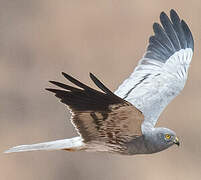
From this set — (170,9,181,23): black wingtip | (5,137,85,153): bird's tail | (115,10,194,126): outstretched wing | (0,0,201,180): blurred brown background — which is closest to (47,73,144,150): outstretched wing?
(5,137,85,153): bird's tail

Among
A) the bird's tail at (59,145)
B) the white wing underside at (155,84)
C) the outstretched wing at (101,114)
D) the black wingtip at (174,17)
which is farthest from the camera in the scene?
the black wingtip at (174,17)

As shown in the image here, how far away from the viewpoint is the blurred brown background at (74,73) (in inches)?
664

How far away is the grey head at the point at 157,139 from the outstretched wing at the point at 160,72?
27 centimetres

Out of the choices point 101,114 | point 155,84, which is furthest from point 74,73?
point 101,114

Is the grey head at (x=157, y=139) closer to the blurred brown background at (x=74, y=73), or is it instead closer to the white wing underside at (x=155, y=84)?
the white wing underside at (x=155, y=84)

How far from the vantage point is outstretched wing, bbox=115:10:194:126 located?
36.2 feet

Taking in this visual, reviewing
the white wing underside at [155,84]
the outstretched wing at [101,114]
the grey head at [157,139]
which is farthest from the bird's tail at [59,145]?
the white wing underside at [155,84]

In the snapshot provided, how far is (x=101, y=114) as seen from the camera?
9555mm

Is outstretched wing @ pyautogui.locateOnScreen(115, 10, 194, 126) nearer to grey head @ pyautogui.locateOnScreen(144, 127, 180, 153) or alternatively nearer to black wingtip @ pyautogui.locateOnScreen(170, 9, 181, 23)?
black wingtip @ pyautogui.locateOnScreen(170, 9, 181, 23)

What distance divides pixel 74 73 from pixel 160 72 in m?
6.96

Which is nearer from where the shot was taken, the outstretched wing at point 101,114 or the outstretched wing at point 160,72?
the outstretched wing at point 101,114

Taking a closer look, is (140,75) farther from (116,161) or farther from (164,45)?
(116,161)

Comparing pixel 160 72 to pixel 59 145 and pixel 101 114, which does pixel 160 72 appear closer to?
pixel 59 145

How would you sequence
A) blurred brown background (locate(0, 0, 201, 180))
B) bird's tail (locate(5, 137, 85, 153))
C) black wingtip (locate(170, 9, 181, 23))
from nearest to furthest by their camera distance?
bird's tail (locate(5, 137, 85, 153)) → black wingtip (locate(170, 9, 181, 23)) → blurred brown background (locate(0, 0, 201, 180))
